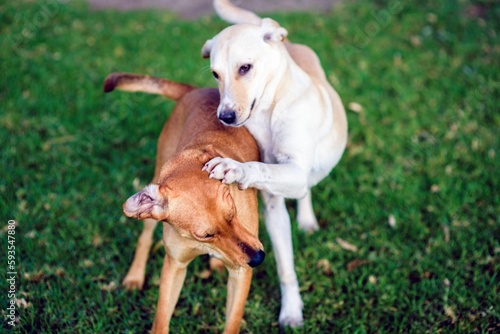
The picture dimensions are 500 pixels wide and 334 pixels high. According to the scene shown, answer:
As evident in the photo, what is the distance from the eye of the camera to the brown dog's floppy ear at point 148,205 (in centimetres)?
310

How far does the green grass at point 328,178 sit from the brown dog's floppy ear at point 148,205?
4.23 ft

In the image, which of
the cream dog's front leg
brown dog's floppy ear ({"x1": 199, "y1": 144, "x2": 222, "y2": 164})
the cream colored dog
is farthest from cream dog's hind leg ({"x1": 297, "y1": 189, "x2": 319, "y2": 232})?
brown dog's floppy ear ({"x1": 199, "y1": 144, "x2": 222, "y2": 164})

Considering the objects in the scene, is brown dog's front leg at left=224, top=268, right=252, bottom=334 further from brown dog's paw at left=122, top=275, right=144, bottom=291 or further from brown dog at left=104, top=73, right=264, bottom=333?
brown dog's paw at left=122, top=275, right=144, bottom=291

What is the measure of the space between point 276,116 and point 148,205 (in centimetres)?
124

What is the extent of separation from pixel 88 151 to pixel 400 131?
335 centimetres

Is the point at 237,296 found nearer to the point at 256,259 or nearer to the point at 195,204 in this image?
the point at 256,259

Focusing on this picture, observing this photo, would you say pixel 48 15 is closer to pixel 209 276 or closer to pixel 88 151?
pixel 88 151

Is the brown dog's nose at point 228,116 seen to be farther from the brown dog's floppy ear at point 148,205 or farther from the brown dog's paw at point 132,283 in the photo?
the brown dog's paw at point 132,283

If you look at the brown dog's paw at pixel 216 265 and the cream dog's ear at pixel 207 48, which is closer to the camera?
the cream dog's ear at pixel 207 48

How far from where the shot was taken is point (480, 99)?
21.5ft

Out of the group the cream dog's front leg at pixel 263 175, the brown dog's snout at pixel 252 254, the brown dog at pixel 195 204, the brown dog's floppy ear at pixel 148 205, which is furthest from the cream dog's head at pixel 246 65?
the brown dog's snout at pixel 252 254

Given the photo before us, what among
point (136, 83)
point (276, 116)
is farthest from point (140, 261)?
point (276, 116)

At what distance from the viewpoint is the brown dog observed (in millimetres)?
3113

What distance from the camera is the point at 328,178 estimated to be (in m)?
5.64
